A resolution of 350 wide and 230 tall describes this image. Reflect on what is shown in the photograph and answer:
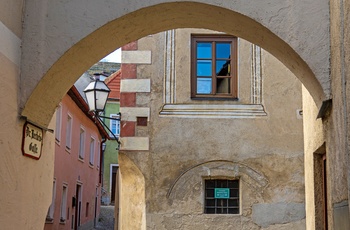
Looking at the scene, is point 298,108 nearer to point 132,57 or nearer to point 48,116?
point 132,57

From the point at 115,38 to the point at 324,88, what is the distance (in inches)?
77.6

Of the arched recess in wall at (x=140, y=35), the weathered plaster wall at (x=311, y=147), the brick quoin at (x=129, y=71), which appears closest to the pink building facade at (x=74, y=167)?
the brick quoin at (x=129, y=71)

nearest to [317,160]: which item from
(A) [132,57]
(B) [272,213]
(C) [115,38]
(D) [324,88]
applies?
(D) [324,88]

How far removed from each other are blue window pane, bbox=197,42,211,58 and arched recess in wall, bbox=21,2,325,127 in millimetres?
5594

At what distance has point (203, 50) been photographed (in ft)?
38.8

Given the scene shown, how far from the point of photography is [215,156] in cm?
1131

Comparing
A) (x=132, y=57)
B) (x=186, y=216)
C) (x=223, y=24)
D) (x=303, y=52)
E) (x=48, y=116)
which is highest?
(x=132, y=57)

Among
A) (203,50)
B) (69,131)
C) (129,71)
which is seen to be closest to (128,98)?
(129,71)

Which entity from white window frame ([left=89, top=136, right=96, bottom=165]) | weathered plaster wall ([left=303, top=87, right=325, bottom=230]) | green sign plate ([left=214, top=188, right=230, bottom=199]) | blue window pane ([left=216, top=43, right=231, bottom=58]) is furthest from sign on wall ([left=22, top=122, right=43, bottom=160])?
white window frame ([left=89, top=136, right=96, bottom=165])

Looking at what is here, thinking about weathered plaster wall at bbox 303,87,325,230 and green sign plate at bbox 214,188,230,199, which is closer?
weathered plaster wall at bbox 303,87,325,230

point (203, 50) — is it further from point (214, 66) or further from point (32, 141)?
point (32, 141)

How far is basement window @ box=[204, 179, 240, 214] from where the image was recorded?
36.9 feet

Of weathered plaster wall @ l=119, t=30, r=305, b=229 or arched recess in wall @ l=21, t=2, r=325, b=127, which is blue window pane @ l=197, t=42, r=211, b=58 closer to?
weathered plaster wall @ l=119, t=30, r=305, b=229

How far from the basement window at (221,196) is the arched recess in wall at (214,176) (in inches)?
6.5
